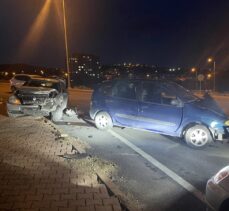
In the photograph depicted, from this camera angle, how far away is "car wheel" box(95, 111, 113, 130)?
10.8 meters

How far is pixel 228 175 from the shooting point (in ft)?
13.3

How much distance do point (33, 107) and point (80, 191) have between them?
7.31 m

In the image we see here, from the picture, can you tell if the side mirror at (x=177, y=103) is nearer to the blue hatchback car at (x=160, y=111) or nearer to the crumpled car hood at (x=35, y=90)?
the blue hatchback car at (x=160, y=111)

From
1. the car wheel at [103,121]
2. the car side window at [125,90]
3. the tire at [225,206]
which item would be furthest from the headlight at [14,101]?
the tire at [225,206]

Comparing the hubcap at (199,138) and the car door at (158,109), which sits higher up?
the car door at (158,109)

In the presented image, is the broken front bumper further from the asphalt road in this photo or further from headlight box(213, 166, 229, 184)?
headlight box(213, 166, 229, 184)

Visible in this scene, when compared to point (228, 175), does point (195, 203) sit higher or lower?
lower

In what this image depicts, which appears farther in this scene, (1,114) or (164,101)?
(1,114)

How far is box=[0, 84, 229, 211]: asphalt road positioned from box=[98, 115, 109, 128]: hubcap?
0.26 metres

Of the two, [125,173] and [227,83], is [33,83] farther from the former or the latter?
[227,83]

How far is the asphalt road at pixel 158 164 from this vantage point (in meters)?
5.49

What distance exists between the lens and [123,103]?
10297 millimetres

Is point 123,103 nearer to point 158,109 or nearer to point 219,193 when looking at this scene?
point 158,109

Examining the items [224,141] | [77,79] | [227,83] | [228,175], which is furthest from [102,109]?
[227,83]
